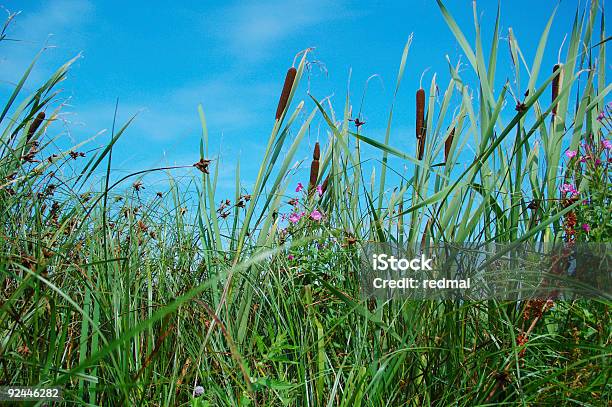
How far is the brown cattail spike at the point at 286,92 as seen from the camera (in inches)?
103

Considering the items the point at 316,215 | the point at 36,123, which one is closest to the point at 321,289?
the point at 316,215

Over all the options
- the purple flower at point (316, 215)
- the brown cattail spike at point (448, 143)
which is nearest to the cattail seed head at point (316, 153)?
the purple flower at point (316, 215)

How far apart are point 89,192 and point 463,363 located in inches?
77.4

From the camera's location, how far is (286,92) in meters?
2.64

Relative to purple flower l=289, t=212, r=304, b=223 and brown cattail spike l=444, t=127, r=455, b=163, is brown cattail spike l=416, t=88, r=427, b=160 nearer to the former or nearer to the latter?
brown cattail spike l=444, t=127, r=455, b=163

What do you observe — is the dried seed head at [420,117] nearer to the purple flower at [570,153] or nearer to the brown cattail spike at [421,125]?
the brown cattail spike at [421,125]

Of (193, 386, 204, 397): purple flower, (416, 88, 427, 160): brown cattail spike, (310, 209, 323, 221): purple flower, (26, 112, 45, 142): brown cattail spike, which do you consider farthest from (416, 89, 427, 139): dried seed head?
(26, 112, 45, 142): brown cattail spike

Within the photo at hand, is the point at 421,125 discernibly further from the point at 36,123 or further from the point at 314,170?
the point at 36,123

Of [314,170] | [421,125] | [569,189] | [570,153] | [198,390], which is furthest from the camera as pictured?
[314,170]

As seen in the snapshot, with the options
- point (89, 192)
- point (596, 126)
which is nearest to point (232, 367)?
point (89, 192)

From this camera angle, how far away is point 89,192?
2.99 meters

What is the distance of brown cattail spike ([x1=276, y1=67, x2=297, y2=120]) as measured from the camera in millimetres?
2611

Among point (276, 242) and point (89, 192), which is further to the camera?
point (89, 192)

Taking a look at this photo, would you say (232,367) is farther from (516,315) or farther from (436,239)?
(516,315)
